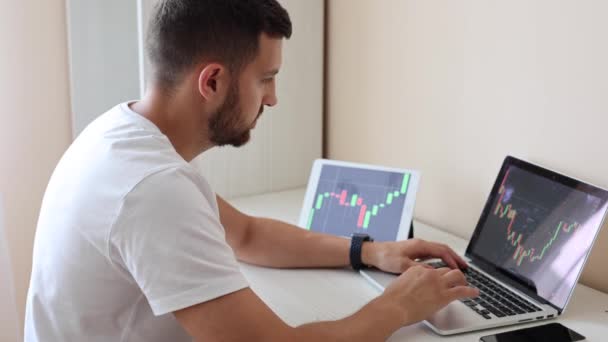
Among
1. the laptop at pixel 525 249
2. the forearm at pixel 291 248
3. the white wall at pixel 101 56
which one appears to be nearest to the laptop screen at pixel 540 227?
the laptop at pixel 525 249

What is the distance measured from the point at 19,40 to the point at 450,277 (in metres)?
1.22

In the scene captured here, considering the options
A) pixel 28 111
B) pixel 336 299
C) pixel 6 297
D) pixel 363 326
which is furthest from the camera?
pixel 28 111

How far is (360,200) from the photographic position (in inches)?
61.8

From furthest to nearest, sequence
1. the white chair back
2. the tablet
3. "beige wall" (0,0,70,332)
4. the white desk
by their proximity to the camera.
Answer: "beige wall" (0,0,70,332) < the white chair back < the tablet < the white desk

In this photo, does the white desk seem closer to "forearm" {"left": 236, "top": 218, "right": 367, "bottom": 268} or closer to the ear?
"forearm" {"left": 236, "top": 218, "right": 367, "bottom": 268}

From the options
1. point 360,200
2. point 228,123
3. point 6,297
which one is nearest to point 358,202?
point 360,200

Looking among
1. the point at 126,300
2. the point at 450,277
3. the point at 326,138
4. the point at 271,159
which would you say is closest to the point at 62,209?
the point at 126,300

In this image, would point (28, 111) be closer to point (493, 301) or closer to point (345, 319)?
point (345, 319)

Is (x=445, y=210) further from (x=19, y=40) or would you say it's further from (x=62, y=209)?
(x=19, y=40)

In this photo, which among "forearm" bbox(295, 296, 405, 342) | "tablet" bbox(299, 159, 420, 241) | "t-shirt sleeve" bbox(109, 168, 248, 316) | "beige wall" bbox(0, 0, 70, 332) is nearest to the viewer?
"t-shirt sleeve" bbox(109, 168, 248, 316)

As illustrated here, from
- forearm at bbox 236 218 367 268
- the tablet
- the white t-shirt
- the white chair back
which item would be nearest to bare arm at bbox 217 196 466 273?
forearm at bbox 236 218 367 268

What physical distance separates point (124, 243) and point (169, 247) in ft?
0.21

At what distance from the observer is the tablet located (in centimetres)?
151

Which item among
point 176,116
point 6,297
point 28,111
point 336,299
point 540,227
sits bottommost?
point 6,297
